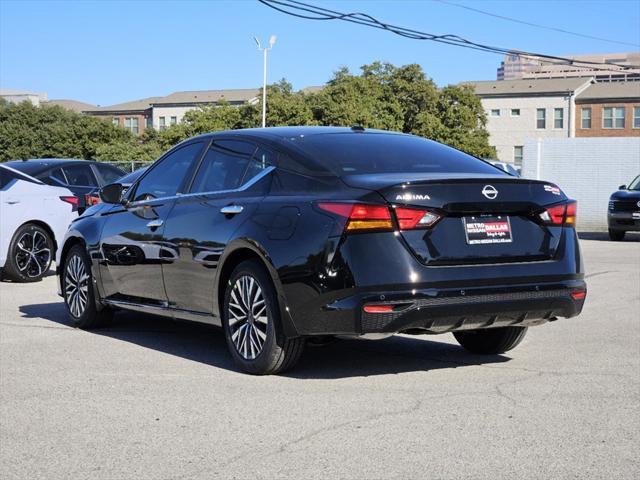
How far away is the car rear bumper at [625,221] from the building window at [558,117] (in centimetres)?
5799

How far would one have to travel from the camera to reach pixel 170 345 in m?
8.10

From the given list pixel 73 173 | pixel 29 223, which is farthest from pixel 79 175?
pixel 29 223

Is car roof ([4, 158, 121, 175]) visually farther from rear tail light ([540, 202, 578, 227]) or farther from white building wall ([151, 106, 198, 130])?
white building wall ([151, 106, 198, 130])

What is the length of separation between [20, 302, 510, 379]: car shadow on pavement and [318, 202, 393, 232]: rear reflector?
1234 mm

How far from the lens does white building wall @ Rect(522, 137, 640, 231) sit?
33.6 metres

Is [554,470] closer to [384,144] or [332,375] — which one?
[332,375]

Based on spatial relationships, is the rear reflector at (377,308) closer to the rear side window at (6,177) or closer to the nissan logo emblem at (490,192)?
the nissan logo emblem at (490,192)

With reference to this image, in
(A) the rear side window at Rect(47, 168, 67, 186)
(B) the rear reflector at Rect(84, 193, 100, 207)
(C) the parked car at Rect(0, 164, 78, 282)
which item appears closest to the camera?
(C) the parked car at Rect(0, 164, 78, 282)

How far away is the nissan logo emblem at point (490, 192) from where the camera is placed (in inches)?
244

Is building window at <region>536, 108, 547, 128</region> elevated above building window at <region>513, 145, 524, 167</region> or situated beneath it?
elevated above

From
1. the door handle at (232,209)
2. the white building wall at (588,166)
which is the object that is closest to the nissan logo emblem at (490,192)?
the door handle at (232,209)

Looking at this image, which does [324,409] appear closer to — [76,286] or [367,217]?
[367,217]

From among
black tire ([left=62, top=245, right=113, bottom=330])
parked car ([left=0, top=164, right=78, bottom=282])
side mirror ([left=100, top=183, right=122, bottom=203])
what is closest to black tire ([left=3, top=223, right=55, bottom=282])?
parked car ([left=0, top=164, right=78, bottom=282])

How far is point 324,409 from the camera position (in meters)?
5.68
